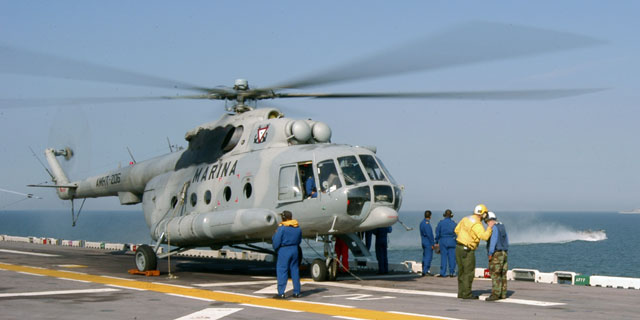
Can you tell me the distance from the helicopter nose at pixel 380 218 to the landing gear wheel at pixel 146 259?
6.00 metres

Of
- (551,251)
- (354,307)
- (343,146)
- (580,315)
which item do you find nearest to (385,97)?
(343,146)

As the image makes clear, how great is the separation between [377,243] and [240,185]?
4219 millimetres

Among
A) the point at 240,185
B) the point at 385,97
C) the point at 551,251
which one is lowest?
the point at 551,251

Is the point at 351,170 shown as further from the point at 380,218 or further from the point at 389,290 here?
the point at 389,290

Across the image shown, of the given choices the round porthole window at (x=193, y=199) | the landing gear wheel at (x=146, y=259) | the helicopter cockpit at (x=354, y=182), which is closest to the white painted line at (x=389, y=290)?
the helicopter cockpit at (x=354, y=182)

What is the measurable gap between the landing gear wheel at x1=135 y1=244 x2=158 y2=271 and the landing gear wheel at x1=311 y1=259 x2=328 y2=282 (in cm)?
452

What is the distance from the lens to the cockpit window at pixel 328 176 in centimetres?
1517

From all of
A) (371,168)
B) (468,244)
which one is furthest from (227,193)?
(468,244)

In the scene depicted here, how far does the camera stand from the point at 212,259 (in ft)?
83.9

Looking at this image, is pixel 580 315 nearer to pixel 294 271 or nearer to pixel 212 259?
pixel 294 271

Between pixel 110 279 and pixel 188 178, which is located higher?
pixel 188 178

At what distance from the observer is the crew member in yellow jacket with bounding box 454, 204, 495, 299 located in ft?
40.4

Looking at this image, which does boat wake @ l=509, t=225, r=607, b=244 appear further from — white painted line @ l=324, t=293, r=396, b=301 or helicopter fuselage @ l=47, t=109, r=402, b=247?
white painted line @ l=324, t=293, r=396, b=301

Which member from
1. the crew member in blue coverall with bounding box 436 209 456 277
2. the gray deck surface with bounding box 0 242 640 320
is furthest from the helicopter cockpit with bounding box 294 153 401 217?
the crew member in blue coverall with bounding box 436 209 456 277
